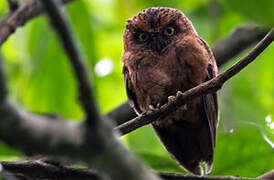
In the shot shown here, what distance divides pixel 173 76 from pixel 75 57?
2.99m

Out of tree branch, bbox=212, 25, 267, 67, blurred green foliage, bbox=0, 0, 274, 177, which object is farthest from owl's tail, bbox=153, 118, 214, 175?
tree branch, bbox=212, 25, 267, 67

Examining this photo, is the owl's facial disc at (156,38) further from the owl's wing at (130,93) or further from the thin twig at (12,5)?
the thin twig at (12,5)

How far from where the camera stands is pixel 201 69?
13.6 ft

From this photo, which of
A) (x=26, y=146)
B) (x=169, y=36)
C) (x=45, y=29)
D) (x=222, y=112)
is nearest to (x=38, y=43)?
(x=45, y=29)

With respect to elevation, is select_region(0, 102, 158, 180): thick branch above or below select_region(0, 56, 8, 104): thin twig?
below

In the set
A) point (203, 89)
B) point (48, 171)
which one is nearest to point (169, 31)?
point (203, 89)

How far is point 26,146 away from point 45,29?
10.5 feet

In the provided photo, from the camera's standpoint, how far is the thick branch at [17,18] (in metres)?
3.47

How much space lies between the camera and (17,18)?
361cm

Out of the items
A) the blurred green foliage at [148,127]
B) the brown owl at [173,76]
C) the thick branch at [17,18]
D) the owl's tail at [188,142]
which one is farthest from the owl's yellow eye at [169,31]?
the thick branch at [17,18]

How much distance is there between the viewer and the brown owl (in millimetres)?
4180

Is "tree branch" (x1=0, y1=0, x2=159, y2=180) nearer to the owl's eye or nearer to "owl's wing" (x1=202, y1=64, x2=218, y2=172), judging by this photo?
"owl's wing" (x1=202, y1=64, x2=218, y2=172)

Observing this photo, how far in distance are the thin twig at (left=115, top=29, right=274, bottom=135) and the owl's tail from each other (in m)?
1.38

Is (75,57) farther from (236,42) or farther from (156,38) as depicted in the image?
(236,42)
